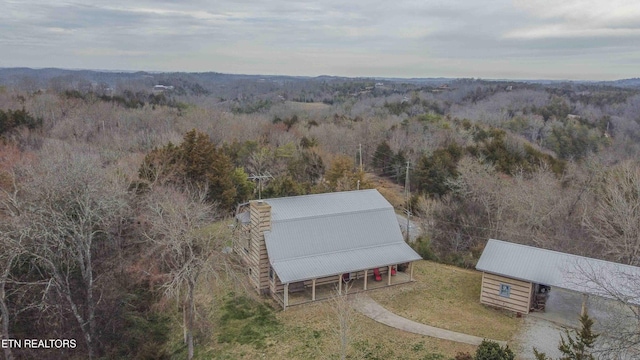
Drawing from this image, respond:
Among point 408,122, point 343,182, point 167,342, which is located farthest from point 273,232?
point 408,122

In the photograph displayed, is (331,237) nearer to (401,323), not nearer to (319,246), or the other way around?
(319,246)

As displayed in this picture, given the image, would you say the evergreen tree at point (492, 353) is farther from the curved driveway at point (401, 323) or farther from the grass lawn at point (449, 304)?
the grass lawn at point (449, 304)

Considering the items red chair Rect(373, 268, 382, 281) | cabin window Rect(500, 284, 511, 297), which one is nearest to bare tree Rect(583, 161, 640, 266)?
cabin window Rect(500, 284, 511, 297)

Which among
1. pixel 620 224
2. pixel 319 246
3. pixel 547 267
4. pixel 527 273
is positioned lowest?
pixel 527 273

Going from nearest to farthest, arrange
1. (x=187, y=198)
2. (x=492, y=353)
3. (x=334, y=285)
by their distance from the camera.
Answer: (x=492, y=353) → (x=334, y=285) → (x=187, y=198)

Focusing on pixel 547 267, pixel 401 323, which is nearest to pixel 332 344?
pixel 401 323

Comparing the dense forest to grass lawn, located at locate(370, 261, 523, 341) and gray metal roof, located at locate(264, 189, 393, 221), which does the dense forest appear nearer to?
grass lawn, located at locate(370, 261, 523, 341)

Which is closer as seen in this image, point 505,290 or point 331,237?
point 505,290
